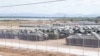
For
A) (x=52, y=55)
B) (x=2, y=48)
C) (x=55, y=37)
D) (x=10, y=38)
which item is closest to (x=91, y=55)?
(x=52, y=55)

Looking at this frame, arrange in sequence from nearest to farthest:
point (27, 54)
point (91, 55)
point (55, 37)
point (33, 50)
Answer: point (91, 55)
point (27, 54)
point (33, 50)
point (55, 37)

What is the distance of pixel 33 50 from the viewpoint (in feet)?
98.8

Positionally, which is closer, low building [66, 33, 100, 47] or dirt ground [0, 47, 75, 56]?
dirt ground [0, 47, 75, 56]

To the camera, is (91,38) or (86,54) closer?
(86,54)

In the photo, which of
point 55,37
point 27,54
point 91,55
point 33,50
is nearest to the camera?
point 91,55

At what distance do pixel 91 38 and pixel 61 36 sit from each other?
1362cm

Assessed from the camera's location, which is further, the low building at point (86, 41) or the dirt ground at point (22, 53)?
the low building at point (86, 41)

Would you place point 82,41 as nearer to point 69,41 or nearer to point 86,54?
point 69,41

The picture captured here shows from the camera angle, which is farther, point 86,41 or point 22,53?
point 86,41

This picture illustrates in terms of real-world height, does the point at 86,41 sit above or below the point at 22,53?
above

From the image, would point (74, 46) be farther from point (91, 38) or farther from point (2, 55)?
point (2, 55)

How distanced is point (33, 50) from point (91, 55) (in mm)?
8148

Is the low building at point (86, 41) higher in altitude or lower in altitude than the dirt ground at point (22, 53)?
higher

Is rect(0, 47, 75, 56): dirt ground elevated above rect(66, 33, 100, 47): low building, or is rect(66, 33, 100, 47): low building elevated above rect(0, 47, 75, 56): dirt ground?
rect(66, 33, 100, 47): low building
